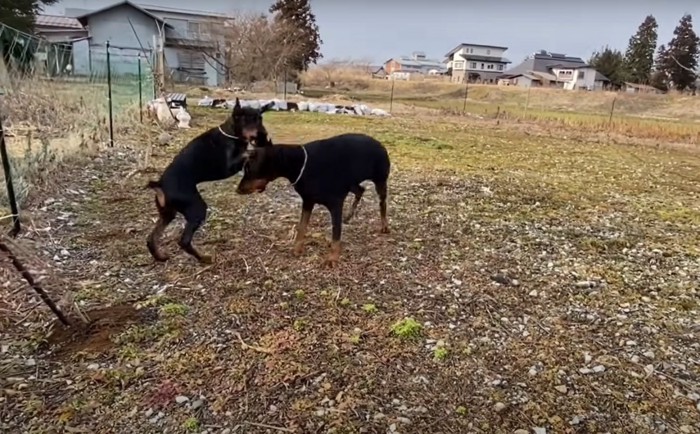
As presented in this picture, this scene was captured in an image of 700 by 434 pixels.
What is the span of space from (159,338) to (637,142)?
13659 mm

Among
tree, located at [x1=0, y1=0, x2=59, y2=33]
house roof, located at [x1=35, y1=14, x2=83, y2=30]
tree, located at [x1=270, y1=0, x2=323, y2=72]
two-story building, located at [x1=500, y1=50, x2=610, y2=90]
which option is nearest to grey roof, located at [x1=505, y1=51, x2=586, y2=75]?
two-story building, located at [x1=500, y1=50, x2=610, y2=90]

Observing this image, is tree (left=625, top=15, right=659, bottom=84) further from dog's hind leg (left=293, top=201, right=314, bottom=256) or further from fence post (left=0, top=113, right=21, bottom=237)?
fence post (left=0, top=113, right=21, bottom=237)

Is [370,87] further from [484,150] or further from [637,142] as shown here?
[484,150]

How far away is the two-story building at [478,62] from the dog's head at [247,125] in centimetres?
6652

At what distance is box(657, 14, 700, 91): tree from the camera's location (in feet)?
137

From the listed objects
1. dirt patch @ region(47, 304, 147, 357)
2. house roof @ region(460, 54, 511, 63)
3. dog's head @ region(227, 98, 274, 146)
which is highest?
house roof @ region(460, 54, 511, 63)

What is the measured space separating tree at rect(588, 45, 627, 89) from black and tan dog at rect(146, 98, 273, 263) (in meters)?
51.7

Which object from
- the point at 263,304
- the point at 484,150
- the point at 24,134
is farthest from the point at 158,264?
the point at 484,150

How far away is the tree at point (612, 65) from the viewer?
46812mm

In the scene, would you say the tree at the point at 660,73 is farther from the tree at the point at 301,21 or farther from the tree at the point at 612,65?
the tree at the point at 301,21

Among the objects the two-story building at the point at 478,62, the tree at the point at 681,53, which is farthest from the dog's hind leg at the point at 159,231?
the two-story building at the point at 478,62

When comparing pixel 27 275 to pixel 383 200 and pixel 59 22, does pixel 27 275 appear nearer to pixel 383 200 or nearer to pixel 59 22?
pixel 383 200

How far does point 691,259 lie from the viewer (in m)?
4.04

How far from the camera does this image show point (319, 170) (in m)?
3.35
